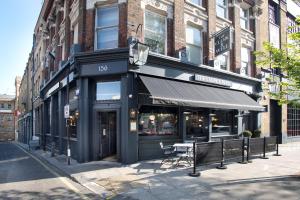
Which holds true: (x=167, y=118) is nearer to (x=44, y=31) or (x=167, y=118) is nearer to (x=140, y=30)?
(x=140, y=30)

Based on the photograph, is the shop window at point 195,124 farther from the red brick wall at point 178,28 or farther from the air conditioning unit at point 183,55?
the red brick wall at point 178,28

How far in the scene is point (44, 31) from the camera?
27.3 m

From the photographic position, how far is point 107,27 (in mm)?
14695

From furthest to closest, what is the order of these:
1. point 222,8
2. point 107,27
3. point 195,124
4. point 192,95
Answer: point 222,8 < point 195,124 < point 192,95 < point 107,27

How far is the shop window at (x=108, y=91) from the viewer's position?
14180 mm

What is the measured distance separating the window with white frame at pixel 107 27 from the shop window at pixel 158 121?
143 inches

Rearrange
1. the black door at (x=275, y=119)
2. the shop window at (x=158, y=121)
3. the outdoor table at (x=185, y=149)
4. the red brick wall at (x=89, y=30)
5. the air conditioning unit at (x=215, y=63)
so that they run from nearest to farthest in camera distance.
Result: the outdoor table at (x=185, y=149)
the shop window at (x=158, y=121)
the red brick wall at (x=89, y=30)
the air conditioning unit at (x=215, y=63)
the black door at (x=275, y=119)

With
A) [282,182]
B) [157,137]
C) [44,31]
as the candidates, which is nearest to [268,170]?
[282,182]

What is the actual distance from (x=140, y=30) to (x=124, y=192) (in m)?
8.17

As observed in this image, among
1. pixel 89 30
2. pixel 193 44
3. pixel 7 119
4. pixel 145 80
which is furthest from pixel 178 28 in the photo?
pixel 7 119

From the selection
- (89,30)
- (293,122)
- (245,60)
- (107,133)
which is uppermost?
(89,30)

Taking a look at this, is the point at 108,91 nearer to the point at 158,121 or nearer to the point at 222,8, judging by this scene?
the point at 158,121

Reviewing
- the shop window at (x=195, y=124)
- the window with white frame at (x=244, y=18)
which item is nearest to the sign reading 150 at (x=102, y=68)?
the shop window at (x=195, y=124)

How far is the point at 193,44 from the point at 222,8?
185 inches
